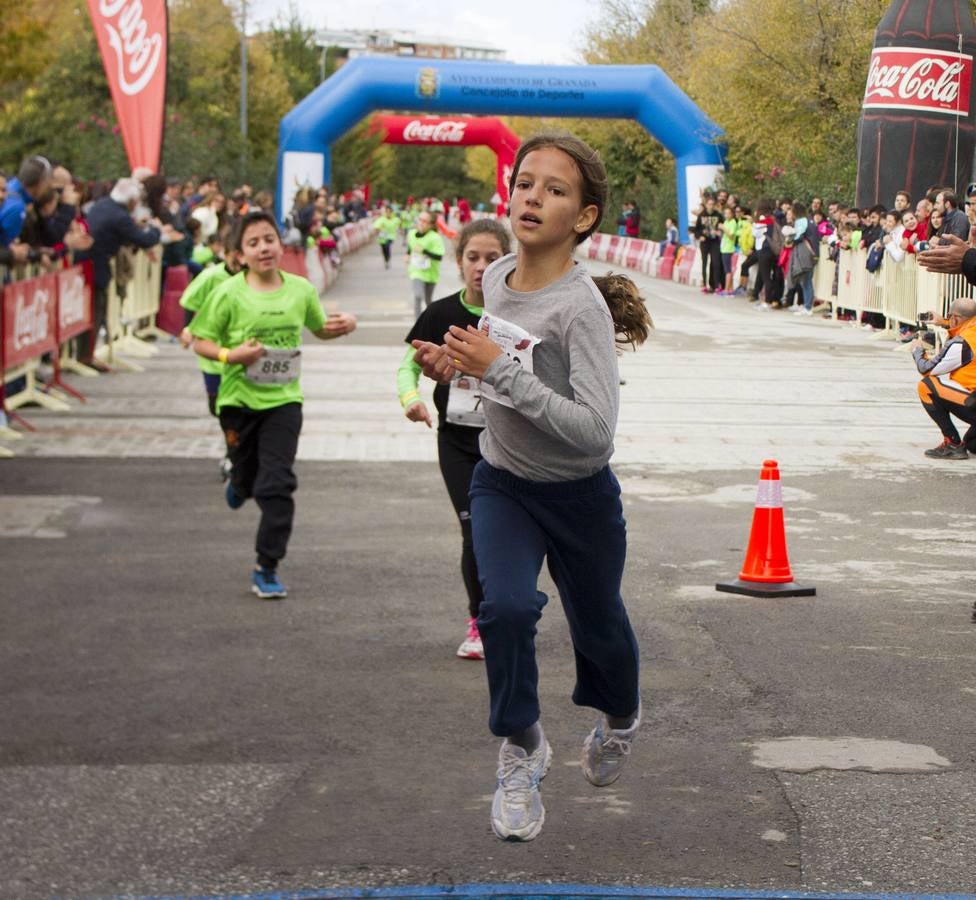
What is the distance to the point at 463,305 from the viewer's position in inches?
261

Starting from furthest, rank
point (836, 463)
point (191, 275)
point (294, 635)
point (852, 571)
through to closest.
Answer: point (191, 275)
point (836, 463)
point (852, 571)
point (294, 635)

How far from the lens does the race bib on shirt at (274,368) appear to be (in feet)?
26.8

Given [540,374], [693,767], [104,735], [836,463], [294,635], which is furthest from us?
[836,463]

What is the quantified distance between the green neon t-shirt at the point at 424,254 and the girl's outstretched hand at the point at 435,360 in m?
21.0

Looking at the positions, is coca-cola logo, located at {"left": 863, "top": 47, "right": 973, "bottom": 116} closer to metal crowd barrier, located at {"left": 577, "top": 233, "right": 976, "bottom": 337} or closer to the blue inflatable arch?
metal crowd barrier, located at {"left": 577, "top": 233, "right": 976, "bottom": 337}

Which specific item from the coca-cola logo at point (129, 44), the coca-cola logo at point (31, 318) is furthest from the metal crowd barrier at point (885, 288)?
the coca-cola logo at point (31, 318)

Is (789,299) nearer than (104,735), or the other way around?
(104,735)

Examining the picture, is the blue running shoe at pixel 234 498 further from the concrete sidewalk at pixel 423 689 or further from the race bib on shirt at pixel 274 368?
the race bib on shirt at pixel 274 368

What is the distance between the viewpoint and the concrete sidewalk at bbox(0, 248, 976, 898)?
184 inches

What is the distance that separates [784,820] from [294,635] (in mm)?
3005

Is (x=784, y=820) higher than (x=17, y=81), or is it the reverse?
(x=17, y=81)

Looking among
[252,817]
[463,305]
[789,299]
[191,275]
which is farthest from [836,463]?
[789,299]

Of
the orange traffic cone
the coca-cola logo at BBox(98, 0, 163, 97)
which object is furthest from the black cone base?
the coca-cola logo at BBox(98, 0, 163, 97)

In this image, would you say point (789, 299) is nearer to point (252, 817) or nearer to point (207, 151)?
point (207, 151)
